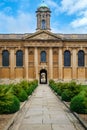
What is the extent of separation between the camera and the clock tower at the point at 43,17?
2694 inches

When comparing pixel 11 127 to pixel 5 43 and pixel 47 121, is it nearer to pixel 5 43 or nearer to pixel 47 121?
pixel 47 121

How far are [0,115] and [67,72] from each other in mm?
49017

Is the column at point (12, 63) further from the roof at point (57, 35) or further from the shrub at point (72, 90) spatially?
the shrub at point (72, 90)

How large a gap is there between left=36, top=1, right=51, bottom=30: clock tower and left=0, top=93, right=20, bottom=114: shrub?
53.5m

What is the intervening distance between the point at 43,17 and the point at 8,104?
5760cm

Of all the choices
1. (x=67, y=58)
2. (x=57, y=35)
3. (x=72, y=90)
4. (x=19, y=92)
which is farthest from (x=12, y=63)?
(x=72, y=90)

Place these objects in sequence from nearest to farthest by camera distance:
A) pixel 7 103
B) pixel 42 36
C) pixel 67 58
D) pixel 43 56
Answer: pixel 7 103
pixel 42 36
pixel 67 58
pixel 43 56

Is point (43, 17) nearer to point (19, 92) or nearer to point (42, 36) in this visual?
point (42, 36)

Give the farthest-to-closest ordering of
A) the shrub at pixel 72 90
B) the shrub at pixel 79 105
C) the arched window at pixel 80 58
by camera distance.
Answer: the arched window at pixel 80 58, the shrub at pixel 72 90, the shrub at pixel 79 105

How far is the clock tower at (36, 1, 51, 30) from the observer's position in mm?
68438

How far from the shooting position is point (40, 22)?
69.0m

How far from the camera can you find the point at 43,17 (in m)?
69.6

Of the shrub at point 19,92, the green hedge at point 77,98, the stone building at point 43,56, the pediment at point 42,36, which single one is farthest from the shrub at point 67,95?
the pediment at point 42,36

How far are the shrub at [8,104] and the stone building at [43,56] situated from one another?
154 ft
